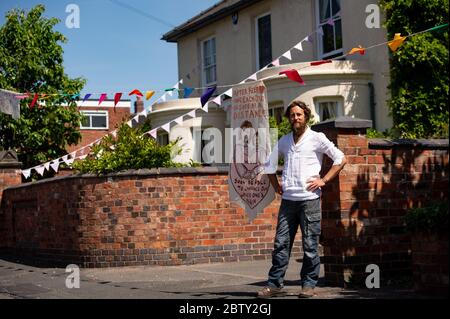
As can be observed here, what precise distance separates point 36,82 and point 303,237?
1741 cm


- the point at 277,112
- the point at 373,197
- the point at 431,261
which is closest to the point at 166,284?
the point at 373,197

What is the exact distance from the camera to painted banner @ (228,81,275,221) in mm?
7730

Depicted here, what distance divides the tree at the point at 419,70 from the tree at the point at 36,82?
1060cm

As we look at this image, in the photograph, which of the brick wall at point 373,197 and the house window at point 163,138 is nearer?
the brick wall at point 373,197

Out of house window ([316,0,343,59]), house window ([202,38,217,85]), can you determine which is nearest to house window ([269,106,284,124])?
house window ([316,0,343,59])

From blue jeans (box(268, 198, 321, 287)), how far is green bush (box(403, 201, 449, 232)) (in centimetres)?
93

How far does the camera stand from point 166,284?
8820mm

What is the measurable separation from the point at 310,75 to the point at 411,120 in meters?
2.92

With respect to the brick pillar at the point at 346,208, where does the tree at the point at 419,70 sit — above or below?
above

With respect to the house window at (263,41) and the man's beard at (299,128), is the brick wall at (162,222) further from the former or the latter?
the house window at (263,41)

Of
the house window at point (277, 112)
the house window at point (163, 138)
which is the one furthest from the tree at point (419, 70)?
the house window at point (163, 138)

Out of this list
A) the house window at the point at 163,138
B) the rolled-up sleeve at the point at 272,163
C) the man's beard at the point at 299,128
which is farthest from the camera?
the house window at the point at 163,138

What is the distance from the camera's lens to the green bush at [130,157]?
1171cm
